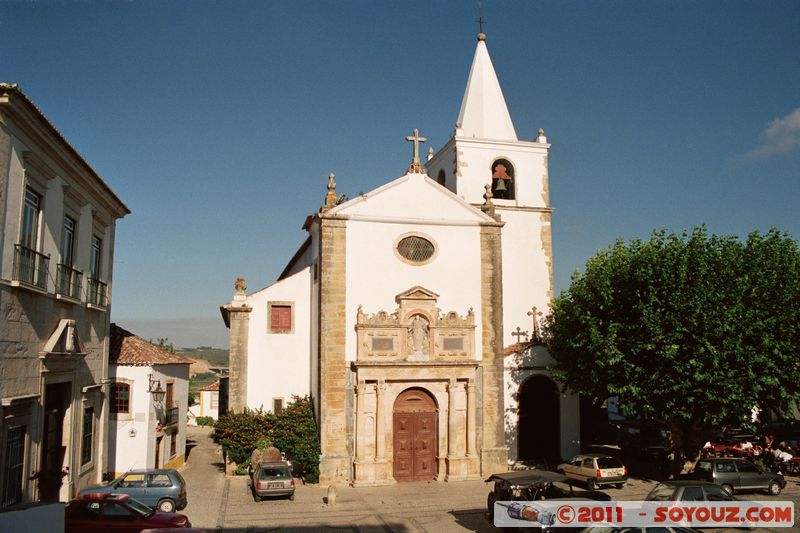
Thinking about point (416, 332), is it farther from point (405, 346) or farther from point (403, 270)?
point (403, 270)

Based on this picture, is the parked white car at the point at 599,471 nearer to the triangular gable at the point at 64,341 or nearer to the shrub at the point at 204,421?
the triangular gable at the point at 64,341

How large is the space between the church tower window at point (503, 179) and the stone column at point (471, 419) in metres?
9.58

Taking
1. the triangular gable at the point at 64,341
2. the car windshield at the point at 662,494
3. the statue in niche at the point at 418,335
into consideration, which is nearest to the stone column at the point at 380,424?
the statue in niche at the point at 418,335

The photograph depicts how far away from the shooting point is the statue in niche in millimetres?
25766

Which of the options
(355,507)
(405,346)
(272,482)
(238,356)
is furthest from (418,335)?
(272,482)

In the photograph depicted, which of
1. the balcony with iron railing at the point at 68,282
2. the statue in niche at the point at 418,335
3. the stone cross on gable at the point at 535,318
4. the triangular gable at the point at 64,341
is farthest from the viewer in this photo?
the stone cross on gable at the point at 535,318

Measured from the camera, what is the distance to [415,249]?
26.8 meters

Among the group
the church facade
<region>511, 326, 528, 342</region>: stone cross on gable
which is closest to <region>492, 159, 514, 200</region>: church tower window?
the church facade

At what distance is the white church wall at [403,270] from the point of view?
25953 mm

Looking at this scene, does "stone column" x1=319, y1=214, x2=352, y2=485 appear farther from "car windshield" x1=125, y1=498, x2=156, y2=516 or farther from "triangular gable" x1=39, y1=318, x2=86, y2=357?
"triangular gable" x1=39, y1=318, x2=86, y2=357

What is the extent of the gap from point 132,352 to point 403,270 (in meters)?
11.6

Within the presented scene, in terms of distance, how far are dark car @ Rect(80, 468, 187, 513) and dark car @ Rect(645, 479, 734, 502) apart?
44.0 feet

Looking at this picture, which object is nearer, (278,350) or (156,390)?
(156,390)

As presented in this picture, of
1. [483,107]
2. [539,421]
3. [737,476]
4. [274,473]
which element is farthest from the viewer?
[483,107]
